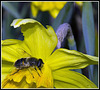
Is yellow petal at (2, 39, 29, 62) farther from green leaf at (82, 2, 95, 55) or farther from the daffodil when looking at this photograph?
green leaf at (82, 2, 95, 55)

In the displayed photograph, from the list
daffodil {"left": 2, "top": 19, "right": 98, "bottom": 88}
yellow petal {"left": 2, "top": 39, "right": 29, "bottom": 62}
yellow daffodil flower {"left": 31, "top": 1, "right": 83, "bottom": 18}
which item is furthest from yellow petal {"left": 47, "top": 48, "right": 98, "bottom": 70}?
yellow daffodil flower {"left": 31, "top": 1, "right": 83, "bottom": 18}

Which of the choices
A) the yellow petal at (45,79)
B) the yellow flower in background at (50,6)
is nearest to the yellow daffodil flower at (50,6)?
the yellow flower in background at (50,6)

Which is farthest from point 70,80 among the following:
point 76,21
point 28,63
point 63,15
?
point 76,21

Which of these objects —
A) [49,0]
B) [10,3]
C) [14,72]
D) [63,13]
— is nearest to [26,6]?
[10,3]

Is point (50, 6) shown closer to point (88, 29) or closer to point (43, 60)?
point (88, 29)

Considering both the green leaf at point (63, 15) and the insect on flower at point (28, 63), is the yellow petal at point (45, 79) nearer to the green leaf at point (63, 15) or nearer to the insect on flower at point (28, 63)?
the insect on flower at point (28, 63)

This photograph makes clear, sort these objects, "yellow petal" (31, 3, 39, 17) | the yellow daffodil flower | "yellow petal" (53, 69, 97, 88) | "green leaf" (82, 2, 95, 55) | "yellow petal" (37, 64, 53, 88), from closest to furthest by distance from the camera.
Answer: "yellow petal" (37, 64, 53, 88)
"yellow petal" (53, 69, 97, 88)
"green leaf" (82, 2, 95, 55)
the yellow daffodil flower
"yellow petal" (31, 3, 39, 17)
